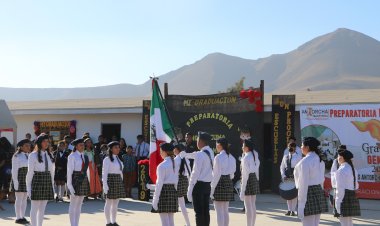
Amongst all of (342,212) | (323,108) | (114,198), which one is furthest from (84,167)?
(323,108)

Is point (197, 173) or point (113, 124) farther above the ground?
point (113, 124)

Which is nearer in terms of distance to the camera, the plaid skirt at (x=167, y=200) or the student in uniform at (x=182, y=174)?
the plaid skirt at (x=167, y=200)

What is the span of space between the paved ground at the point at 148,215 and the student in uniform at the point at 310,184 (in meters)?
3.74

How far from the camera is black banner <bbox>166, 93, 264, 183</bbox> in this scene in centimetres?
1652

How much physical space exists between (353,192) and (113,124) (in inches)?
520

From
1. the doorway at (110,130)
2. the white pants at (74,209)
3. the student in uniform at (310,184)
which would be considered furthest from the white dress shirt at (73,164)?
the doorway at (110,130)

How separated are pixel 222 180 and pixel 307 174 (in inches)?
90.7

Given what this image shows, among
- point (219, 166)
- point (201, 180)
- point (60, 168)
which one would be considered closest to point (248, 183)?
point (219, 166)

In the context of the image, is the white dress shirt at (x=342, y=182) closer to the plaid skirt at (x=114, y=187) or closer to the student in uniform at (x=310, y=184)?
the student in uniform at (x=310, y=184)

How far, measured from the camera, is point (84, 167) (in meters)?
10.2

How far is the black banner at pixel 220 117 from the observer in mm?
16516

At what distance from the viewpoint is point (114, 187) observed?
10.5 meters

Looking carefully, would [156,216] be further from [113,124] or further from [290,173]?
[113,124]

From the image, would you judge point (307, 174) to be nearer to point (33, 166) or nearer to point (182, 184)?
point (182, 184)
